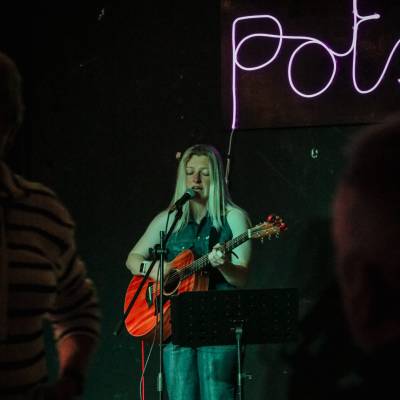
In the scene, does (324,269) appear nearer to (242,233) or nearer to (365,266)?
(242,233)

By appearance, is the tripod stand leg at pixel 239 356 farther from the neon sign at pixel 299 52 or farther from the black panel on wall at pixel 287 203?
the neon sign at pixel 299 52

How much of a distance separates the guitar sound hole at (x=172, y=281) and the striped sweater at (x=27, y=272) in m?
2.32

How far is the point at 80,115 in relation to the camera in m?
5.09

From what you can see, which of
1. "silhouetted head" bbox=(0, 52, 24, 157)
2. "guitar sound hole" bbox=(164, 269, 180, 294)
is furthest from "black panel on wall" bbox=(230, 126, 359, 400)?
"silhouetted head" bbox=(0, 52, 24, 157)

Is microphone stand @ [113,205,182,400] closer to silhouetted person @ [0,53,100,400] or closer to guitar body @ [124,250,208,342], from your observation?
guitar body @ [124,250,208,342]

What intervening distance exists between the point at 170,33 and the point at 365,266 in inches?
174

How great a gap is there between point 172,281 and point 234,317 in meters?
0.59

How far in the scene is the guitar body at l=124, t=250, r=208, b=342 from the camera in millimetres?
3963

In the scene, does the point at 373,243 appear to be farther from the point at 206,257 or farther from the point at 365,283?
the point at 206,257

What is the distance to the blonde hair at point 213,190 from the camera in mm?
4090

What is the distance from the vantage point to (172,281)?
→ 13.3ft

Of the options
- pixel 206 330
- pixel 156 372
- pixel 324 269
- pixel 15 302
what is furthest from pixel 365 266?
pixel 156 372

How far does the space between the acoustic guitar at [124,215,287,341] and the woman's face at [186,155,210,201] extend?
1.20 ft

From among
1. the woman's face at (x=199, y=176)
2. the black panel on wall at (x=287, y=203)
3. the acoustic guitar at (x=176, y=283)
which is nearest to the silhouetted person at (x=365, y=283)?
the acoustic guitar at (x=176, y=283)
